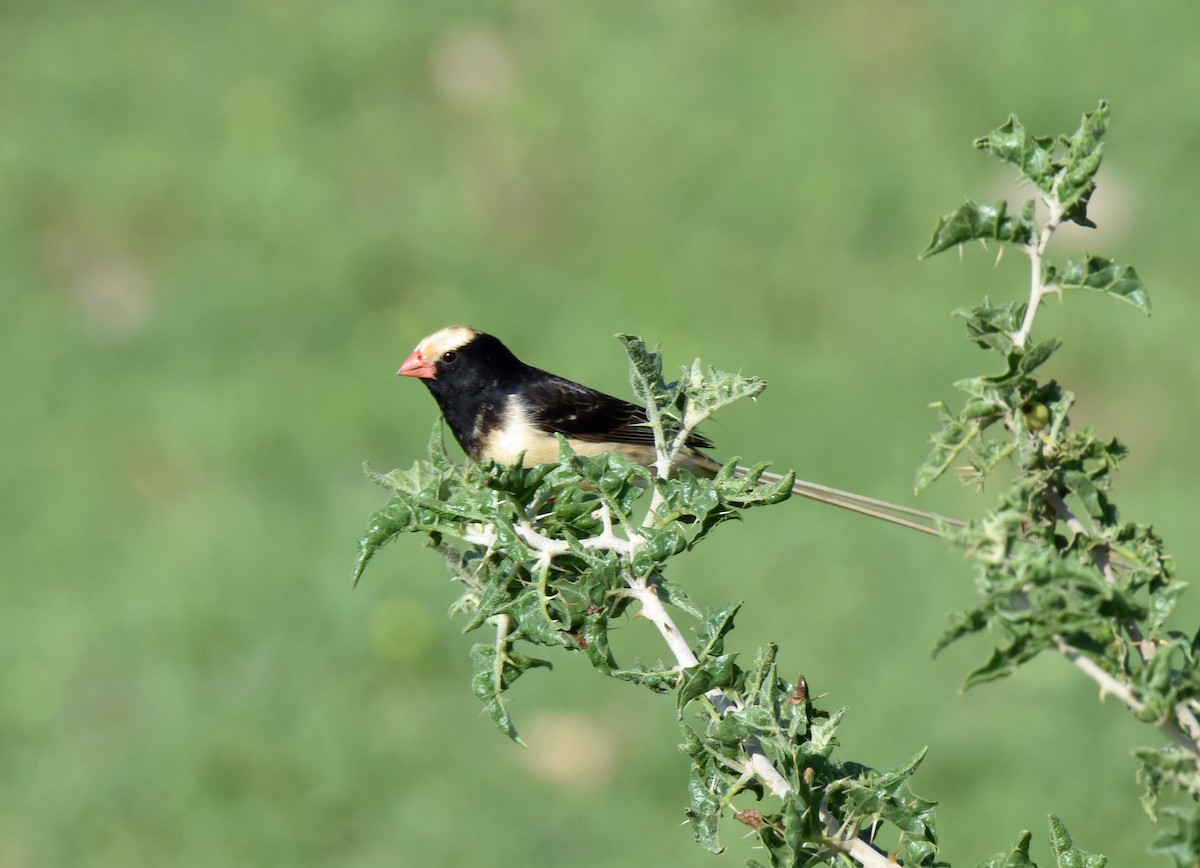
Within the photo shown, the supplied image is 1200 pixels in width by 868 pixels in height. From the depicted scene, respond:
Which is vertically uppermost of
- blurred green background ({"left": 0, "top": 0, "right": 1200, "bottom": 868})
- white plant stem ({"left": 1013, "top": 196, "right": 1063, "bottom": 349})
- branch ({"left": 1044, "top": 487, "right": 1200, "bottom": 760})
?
blurred green background ({"left": 0, "top": 0, "right": 1200, "bottom": 868})

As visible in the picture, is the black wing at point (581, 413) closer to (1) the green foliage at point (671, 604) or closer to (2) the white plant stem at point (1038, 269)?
(1) the green foliage at point (671, 604)

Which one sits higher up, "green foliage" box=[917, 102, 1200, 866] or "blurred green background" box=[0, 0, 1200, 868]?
"blurred green background" box=[0, 0, 1200, 868]

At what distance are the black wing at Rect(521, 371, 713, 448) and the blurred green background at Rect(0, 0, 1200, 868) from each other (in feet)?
8.92

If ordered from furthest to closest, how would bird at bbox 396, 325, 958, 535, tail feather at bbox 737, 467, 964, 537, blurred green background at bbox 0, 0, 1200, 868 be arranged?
blurred green background at bbox 0, 0, 1200, 868 → bird at bbox 396, 325, 958, 535 → tail feather at bbox 737, 467, 964, 537

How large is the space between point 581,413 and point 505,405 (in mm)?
390

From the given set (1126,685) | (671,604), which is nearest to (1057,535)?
(1126,685)

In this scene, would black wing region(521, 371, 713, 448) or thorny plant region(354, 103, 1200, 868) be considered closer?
thorny plant region(354, 103, 1200, 868)

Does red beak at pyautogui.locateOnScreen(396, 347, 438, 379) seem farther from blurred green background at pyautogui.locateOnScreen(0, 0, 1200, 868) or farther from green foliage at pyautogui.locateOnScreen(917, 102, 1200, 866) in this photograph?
green foliage at pyautogui.locateOnScreen(917, 102, 1200, 866)

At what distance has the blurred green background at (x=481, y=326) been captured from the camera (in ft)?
31.7

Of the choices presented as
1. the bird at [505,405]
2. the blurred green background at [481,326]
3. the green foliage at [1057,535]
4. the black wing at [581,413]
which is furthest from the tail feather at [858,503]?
the blurred green background at [481,326]

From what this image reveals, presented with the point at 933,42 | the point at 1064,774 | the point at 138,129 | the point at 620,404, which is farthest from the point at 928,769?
the point at 138,129

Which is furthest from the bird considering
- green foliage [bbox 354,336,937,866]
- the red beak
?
green foliage [bbox 354,336,937,866]

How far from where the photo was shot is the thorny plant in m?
2.57

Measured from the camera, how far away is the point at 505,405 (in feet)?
23.8
